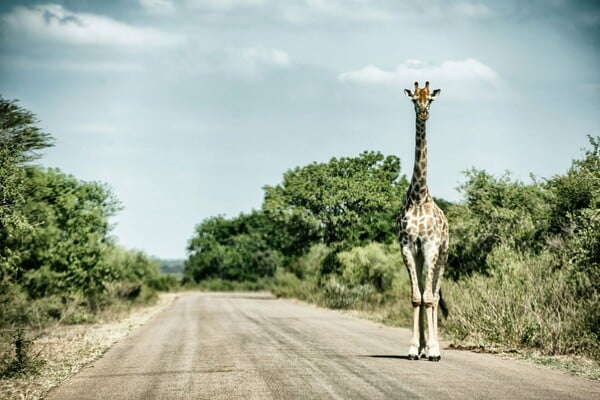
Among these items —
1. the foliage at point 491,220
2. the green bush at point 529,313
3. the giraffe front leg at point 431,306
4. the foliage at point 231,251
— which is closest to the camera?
the giraffe front leg at point 431,306

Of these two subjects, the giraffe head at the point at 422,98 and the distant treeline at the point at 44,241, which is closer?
the giraffe head at the point at 422,98

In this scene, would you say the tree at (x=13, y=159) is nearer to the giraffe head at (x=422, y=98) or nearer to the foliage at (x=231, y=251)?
the giraffe head at (x=422, y=98)

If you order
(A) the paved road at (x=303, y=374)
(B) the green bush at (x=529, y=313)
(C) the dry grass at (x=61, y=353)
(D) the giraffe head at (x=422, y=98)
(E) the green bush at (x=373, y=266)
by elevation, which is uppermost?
(D) the giraffe head at (x=422, y=98)

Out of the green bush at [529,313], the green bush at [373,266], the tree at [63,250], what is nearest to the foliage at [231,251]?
the green bush at [373,266]

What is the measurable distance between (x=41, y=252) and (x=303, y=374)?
17.2 m

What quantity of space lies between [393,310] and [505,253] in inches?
261

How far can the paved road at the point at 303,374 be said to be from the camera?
8727 millimetres

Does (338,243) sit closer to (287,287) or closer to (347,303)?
(347,303)

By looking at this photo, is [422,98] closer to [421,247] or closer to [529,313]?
[421,247]

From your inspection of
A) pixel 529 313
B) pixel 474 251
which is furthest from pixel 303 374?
pixel 474 251

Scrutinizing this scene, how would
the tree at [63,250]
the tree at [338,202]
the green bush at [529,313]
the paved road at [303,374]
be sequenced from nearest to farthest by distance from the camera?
the paved road at [303,374] → the green bush at [529,313] → the tree at [63,250] → the tree at [338,202]

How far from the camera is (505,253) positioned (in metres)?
19.9

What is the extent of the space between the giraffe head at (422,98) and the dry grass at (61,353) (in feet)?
24.5

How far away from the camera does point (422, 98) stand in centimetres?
1198
